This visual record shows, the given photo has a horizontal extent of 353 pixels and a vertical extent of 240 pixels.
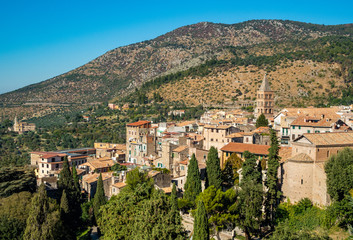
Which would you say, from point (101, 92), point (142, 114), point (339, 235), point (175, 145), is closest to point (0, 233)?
point (175, 145)

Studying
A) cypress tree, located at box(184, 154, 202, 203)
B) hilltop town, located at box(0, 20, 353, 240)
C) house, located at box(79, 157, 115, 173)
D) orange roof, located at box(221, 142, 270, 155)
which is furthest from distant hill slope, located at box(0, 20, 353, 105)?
cypress tree, located at box(184, 154, 202, 203)

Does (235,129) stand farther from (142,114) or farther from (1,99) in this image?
(1,99)

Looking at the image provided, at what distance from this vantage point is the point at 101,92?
171875 millimetres

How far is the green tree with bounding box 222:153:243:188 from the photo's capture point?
3412 centimetres

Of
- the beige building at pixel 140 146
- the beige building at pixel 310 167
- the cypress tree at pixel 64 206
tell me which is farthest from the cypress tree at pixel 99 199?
the beige building at pixel 310 167

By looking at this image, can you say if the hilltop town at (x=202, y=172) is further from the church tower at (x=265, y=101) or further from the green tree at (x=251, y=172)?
the church tower at (x=265, y=101)

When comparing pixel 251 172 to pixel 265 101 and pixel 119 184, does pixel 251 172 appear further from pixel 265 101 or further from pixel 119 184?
pixel 265 101

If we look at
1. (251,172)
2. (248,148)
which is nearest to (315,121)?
Result: (248,148)

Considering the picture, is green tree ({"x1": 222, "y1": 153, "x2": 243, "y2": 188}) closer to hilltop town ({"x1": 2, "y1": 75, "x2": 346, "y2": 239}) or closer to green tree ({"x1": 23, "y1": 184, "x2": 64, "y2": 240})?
hilltop town ({"x1": 2, "y1": 75, "x2": 346, "y2": 239})

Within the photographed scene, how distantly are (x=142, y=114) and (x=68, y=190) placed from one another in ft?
194

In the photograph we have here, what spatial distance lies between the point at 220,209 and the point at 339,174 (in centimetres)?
916

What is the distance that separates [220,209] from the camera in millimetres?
27578

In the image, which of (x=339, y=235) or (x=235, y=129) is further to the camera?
(x=235, y=129)

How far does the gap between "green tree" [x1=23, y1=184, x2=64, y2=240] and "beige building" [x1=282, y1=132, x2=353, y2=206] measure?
19618 mm
